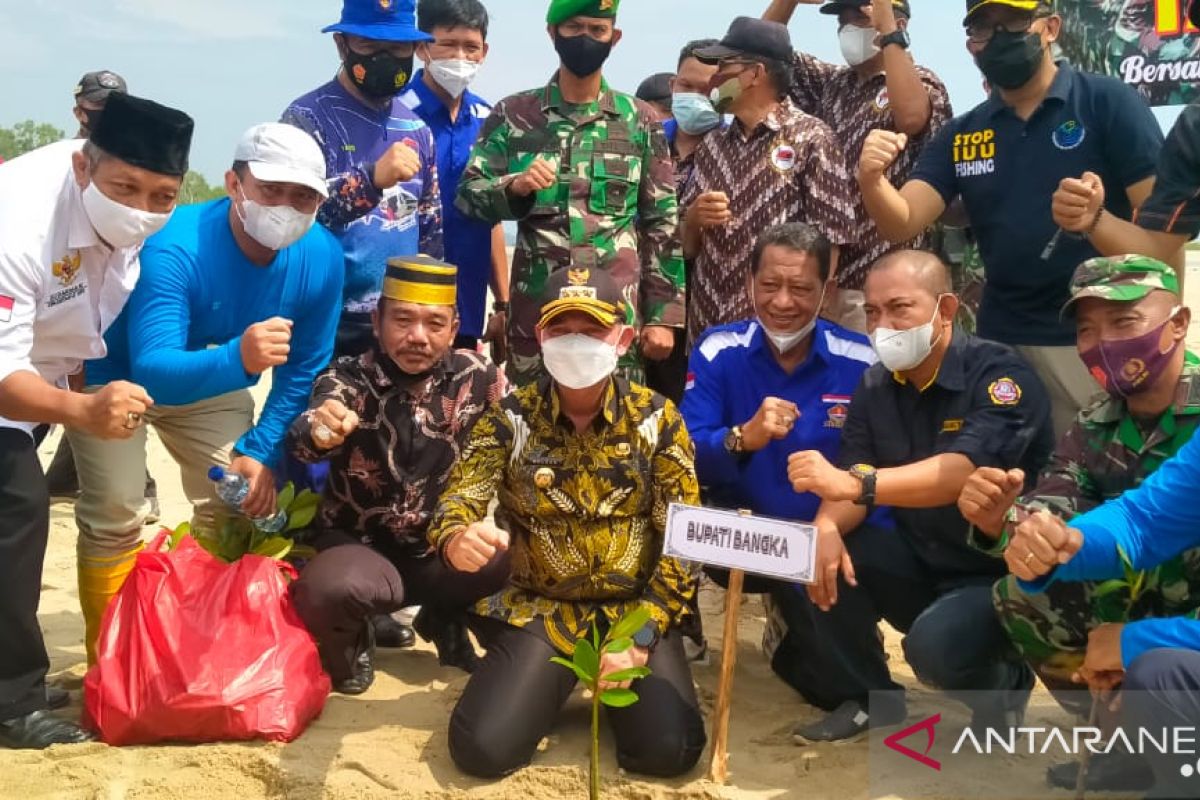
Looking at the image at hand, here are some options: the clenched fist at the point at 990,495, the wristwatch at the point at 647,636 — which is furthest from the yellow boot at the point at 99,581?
the clenched fist at the point at 990,495

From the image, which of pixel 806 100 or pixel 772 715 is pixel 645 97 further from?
pixel 772 715

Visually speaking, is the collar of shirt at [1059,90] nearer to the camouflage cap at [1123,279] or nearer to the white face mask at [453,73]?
the camouflage cap at [1123,279]

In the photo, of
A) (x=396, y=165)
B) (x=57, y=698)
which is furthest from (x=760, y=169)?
(x=57, y=698)

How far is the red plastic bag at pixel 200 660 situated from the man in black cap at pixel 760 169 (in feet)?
7.05

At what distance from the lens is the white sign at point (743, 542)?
327 centimetres

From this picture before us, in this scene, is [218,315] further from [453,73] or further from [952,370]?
[952,370]

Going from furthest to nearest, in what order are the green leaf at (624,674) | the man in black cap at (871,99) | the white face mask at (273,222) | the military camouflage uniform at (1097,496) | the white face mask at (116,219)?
the man in black cap at (871,99) < the white face mask at (273,222) < the white face mask at (116,219) < the military camouflage uniform at (1097,496) < the green leaf at (624,674)

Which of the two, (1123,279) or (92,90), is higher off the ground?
(92,90)

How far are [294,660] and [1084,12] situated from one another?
6478mm

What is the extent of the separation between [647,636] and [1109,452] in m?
1.48

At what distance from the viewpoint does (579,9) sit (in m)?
4.82

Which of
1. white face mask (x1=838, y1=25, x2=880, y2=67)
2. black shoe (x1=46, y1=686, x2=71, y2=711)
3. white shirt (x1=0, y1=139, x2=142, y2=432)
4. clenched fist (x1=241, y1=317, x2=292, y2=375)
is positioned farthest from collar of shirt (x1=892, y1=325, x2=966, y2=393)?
black shoe (x1=46, y1=686, x2=71, y2=711)

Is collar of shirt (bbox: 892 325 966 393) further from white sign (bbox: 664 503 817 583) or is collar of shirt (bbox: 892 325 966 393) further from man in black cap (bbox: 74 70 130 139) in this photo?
man in black cap (bbox: 74 70 130 139)

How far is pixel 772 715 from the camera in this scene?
157 inches
